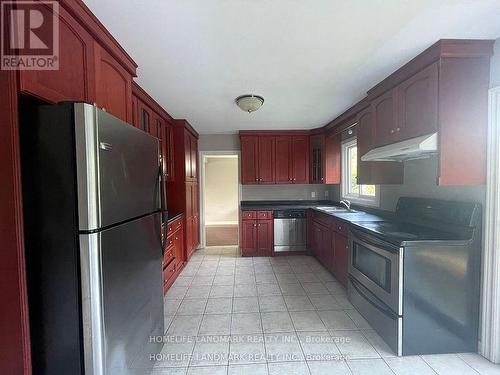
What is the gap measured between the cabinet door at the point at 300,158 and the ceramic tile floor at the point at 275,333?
1.94 metres

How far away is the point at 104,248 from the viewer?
1105 mm

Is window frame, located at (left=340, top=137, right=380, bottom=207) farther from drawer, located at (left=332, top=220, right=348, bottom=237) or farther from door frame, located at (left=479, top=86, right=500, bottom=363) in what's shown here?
door frame, located at (left=479, top=86, right=500, bottom=363)

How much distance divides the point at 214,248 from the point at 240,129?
2.48 meters

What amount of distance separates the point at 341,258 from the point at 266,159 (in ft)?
7.61

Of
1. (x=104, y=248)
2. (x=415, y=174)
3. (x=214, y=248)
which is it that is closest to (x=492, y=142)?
(x=415, y=174)

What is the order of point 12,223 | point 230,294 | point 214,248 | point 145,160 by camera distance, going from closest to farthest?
point 12,223
point 145,160
point 230,294
point 214,248

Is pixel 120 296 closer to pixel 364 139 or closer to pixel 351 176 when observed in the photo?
pixel 364 139

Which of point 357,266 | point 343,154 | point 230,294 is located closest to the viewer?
point 357,266

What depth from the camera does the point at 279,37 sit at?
61.9 inches

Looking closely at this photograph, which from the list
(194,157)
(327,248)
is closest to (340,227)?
(327,248)

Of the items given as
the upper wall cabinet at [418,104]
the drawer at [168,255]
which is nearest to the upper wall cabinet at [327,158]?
the upper wall cabinet at [418,104]

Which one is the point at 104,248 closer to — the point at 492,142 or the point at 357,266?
the point at 357,266

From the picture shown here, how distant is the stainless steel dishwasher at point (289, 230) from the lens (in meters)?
4.28

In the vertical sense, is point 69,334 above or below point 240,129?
below
